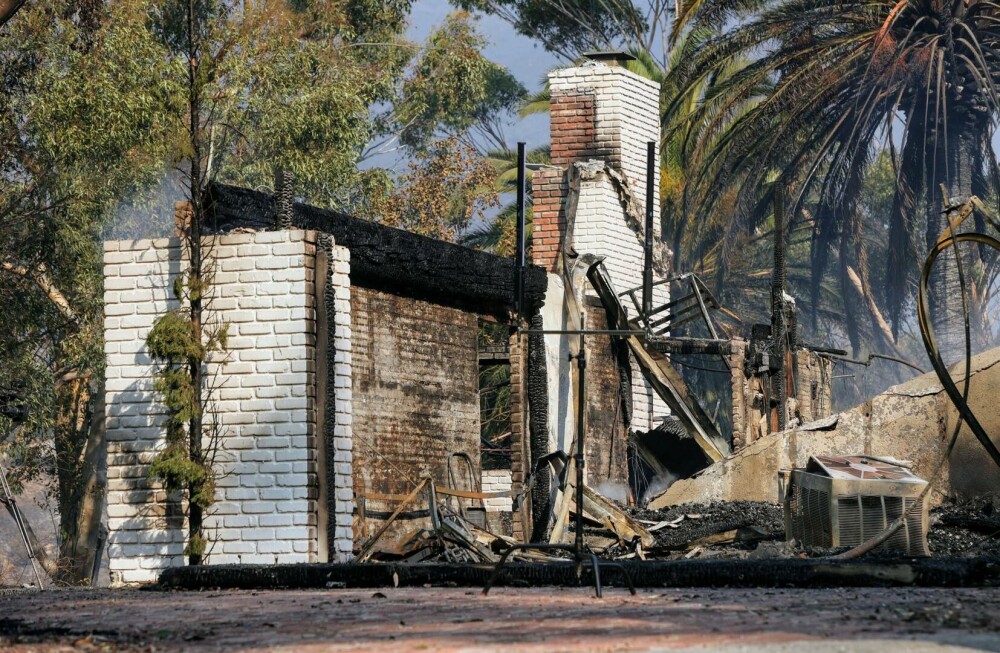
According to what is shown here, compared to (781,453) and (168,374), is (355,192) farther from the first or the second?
(168,374)

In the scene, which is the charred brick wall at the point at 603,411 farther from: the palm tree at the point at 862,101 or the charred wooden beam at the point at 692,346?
the palm tree at the point at 862,101

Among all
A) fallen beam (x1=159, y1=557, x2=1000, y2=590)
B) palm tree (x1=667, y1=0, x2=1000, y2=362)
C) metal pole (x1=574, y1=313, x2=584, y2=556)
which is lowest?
fallen beam (x1=159, y1=557, x2=1000, y2=590)

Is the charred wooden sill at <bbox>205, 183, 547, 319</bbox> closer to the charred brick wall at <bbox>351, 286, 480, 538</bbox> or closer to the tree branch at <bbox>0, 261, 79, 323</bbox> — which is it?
the charred brick wall at <bbox>351, 286, 480, 538</bbox>

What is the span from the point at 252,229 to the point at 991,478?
280 inches

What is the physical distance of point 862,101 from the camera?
32.9m

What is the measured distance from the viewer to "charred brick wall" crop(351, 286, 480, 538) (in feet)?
40.3

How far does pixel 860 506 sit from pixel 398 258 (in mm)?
4339

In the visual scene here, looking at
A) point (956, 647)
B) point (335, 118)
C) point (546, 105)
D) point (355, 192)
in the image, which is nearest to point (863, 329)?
point (546, 105)

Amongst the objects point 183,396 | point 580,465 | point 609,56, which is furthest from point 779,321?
point 580,465

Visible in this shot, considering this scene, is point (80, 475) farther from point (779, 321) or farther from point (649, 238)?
point (779, 321)

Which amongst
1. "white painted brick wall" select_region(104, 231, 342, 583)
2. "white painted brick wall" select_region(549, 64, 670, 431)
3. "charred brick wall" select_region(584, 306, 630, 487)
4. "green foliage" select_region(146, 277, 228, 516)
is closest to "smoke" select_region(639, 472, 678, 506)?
"white painted brick wall" select_region(549, 64, 670, 431)

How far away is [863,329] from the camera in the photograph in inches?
2055

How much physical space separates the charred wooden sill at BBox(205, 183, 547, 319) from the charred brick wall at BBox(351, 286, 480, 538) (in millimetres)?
151

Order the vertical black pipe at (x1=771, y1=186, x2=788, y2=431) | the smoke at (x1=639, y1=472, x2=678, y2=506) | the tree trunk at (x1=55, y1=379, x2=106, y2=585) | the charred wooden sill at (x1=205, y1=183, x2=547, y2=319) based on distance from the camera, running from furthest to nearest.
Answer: the tree trunk at (x1=55, y1=379, x2=106, y2=585)
the smoke at (x1=639, y1=472, x2=678, y2=506)
the vertical black pipe at (x1=771, y1=186, x2=788, y2=431)
the charred wooden sill at (x1=205, y1=183, x2=547, y2=319)
